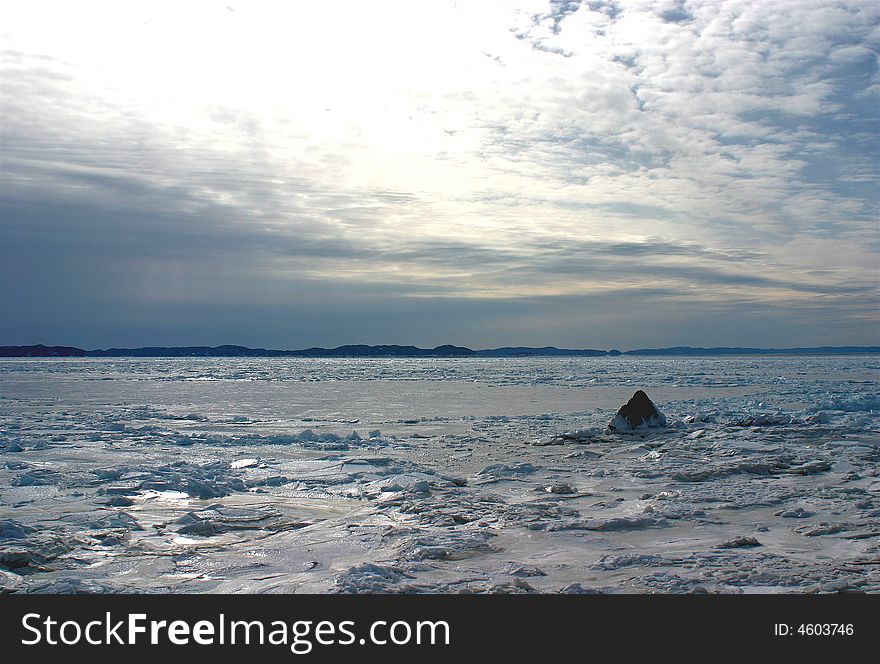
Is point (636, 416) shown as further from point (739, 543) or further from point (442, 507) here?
point (739, 543)

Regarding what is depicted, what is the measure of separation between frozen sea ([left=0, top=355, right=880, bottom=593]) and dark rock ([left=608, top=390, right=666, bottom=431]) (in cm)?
37

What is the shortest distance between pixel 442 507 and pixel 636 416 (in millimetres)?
7960

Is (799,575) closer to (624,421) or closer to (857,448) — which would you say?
(857,448)

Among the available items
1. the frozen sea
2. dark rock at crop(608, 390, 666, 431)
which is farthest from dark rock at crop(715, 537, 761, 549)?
dark rock at crop(608, 390, 666, 431)

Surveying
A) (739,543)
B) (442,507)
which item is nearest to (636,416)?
(442,507)

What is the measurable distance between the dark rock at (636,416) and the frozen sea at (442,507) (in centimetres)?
37

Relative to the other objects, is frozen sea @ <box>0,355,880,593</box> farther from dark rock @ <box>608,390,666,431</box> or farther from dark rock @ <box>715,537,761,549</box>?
dark rock @ <box>608,390,666,431</box>

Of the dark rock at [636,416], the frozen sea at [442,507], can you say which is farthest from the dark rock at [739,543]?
the dark rock at [636,416]

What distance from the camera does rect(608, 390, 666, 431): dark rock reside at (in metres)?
13.9

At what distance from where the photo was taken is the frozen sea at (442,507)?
494 centimetres

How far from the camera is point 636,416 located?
14055mm
